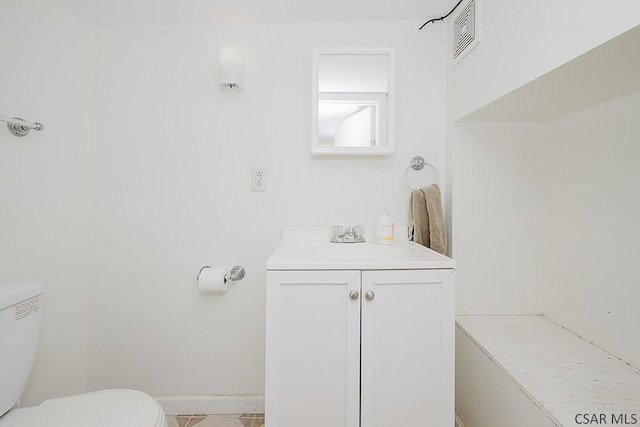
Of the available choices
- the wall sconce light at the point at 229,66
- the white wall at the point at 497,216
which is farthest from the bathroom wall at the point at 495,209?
the wall sconce light at the point at 229,66

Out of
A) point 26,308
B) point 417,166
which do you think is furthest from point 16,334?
point 417,166

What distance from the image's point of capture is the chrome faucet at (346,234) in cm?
141

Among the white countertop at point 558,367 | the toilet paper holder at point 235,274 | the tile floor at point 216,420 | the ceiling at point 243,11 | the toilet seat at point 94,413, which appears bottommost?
the tile floor at point 216,420

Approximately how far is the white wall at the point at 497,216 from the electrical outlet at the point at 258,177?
92cm

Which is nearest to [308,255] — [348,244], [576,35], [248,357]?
[348,244]

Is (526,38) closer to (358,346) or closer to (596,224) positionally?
(596,224)

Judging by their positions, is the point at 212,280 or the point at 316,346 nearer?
the point at 316,346

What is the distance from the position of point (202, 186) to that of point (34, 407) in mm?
986

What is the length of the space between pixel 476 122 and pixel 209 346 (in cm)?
171

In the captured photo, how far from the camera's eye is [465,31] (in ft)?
4.02

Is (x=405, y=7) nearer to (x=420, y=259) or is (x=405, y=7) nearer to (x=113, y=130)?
(x=420, y=259)

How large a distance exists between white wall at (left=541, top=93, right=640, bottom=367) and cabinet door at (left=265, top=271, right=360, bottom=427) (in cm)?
92

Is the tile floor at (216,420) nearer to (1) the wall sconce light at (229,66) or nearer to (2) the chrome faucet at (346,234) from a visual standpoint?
(2) the chrome faucet at (346,234)

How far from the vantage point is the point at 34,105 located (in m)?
1.19
